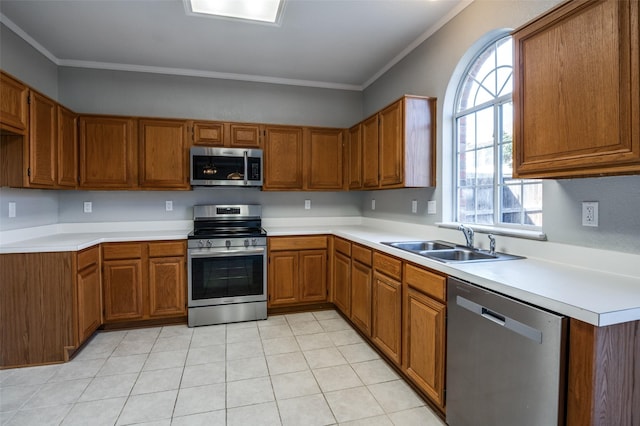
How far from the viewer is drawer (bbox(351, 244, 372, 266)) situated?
2.79 meters

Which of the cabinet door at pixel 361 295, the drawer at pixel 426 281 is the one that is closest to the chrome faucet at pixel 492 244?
the drawer at pixel 426 281

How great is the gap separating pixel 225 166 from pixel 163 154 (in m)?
0.64

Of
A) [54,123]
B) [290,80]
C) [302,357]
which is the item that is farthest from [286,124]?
[302,357]

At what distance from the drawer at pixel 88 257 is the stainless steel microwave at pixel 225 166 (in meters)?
1.06

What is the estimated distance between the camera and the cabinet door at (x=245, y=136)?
3.69m

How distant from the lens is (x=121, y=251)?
10.2ft

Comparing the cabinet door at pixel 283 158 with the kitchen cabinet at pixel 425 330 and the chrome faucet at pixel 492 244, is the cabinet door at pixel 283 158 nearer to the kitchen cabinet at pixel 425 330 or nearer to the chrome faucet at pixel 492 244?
the kitchen cabinet at pixel 425 330

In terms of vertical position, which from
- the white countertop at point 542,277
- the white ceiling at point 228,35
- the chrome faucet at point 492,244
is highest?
Answer: the white ceiling at point 228,35

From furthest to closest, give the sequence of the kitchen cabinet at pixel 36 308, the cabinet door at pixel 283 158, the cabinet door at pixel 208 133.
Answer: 1. the cabinet door at pixel 283 158
2. the cabinet door at pixel 208 133
3. the kitchen cabinet at pixel 36 308

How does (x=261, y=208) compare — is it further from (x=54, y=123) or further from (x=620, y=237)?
(x=620, y=237)

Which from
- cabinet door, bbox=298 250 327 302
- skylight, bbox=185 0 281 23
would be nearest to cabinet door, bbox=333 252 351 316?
cabinet door, bbox=298 250 327 302

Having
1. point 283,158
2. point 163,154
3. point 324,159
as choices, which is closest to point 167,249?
point 163,154

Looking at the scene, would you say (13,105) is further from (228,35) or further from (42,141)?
(228,35)

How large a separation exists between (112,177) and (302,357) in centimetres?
256
